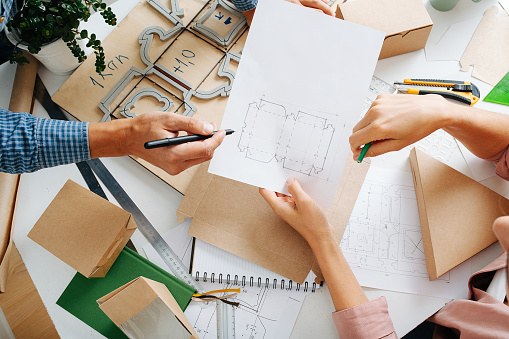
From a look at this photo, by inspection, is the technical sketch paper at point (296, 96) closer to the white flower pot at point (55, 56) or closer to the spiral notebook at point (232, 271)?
the spiral notebook at point (232, 271)

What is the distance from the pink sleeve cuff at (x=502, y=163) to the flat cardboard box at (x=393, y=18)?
38cm

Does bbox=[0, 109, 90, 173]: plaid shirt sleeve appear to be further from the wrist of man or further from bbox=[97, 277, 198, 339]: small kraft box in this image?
bbox=[97, 277, 198, 339]: small kraft box

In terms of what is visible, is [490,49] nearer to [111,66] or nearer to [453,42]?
[453,42]

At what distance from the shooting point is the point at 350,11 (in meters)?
0.99

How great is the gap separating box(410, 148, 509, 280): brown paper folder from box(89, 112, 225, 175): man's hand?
1.81 feet

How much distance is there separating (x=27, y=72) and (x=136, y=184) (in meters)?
0.45

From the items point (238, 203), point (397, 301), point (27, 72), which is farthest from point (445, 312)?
point (27, 72)

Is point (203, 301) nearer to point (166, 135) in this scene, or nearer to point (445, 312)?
point (166, 135)

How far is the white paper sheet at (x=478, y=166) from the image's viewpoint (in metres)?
0.98

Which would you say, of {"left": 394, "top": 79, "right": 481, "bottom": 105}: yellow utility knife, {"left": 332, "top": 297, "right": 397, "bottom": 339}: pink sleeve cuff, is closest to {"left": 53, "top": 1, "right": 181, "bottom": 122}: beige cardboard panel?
{"left": 394, "top": 79, "right": 481, "bottom": 105}: yellow utility knife

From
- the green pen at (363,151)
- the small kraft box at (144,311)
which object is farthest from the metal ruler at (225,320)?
the green pen at (363,151)

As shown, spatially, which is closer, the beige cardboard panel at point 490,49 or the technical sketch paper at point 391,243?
the technical sketch paper at point 391,243

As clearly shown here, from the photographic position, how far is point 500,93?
3.35ft

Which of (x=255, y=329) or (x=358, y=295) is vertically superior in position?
(x=358, y=295)
